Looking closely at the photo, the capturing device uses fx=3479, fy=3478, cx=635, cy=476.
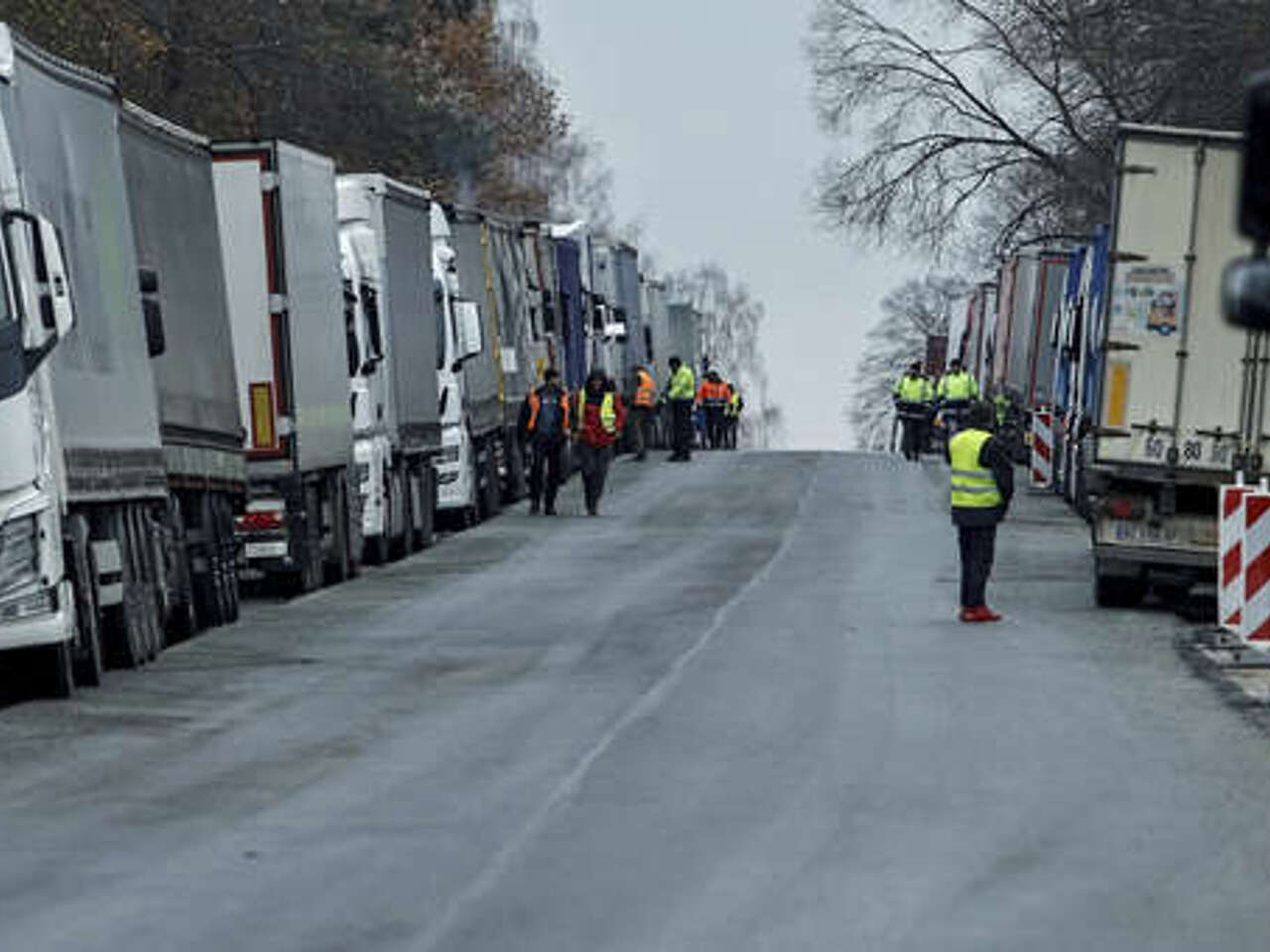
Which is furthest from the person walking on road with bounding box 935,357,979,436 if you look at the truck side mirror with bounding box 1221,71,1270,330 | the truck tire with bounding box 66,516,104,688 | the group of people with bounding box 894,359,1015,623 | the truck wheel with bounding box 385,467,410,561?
the truck side mirror with bounding box 1221,71,1270,330

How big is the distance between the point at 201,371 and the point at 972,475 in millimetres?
5322

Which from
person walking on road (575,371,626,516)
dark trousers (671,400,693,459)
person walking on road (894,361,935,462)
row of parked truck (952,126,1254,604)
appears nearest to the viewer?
row of parked truck (952,126,1254,604)

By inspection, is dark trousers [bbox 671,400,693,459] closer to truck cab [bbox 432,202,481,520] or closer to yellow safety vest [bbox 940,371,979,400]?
yellow safety vest [bbox 940,371,979,400]

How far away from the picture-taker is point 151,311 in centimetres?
2136

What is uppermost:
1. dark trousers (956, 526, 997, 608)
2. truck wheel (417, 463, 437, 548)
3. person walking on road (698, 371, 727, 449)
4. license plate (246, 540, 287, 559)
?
dark trousers (956, 526, 997, 608)

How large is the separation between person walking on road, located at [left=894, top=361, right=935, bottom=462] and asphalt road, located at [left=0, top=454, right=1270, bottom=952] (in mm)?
34117

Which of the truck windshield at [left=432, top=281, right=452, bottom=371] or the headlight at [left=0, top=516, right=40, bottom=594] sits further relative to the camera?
the truck windshield at [left=432, top=281, right=452, bottom=371]

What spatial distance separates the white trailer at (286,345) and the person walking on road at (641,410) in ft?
93.4

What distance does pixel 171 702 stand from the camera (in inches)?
700

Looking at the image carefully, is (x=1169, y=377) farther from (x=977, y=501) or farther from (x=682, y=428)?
(x=682, y=428)

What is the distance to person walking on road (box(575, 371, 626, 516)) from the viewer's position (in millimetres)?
40312

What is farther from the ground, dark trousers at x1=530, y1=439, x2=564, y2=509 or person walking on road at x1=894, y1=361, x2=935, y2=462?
dark trousers at x1=530, y1=439, x2=564, y2=509

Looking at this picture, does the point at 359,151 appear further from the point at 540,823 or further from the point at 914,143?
the point at 540,823

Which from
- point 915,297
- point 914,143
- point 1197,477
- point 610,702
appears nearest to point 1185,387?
point 1197,477
